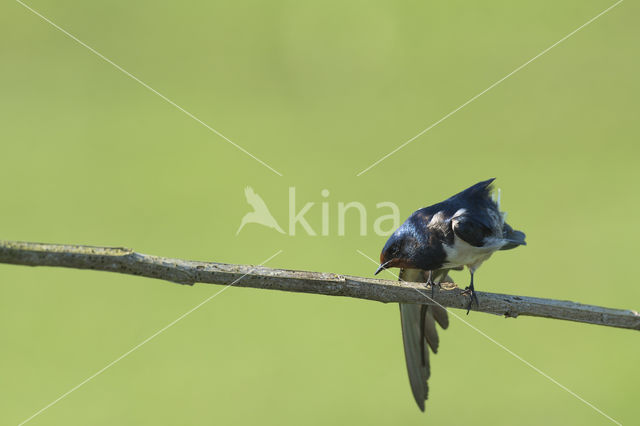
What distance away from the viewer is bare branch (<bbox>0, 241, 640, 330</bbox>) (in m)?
Result: 0.75

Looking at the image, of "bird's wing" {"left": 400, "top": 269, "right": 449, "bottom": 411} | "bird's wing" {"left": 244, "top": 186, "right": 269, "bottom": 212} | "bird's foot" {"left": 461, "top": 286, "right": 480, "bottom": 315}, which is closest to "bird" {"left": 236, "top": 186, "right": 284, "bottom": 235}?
"bird's wing" {"left": 244, "top": 186, "right": 269, "bottom": 212}

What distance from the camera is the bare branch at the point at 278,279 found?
75 centimetres

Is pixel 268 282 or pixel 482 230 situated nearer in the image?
pixel 268 282

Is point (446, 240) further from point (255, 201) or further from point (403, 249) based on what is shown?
point (255, 201)

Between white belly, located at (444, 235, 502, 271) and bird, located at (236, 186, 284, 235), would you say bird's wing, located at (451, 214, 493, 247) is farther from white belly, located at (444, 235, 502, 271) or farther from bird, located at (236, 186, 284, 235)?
bird, located at (236, 186, 284, 235)

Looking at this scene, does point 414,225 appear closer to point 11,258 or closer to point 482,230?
point 482,230

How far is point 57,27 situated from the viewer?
3.38 m

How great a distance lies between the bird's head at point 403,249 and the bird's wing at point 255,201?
1219 millimetres

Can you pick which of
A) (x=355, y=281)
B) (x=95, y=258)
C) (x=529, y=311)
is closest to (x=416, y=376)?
(x=529, y=311)

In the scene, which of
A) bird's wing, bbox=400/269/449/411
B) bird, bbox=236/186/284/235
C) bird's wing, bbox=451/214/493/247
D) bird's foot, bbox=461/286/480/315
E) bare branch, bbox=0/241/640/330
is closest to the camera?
bare branch, bbox=0/241/640/330

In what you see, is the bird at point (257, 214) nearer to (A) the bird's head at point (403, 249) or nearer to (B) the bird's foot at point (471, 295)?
(A) the bird's head at point (403, 249)

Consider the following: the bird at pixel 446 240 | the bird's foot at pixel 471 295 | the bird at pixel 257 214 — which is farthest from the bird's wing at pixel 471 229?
the bird at pixel 257 214

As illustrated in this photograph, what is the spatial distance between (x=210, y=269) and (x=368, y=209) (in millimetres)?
1601

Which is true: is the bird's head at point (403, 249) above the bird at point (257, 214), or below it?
below
